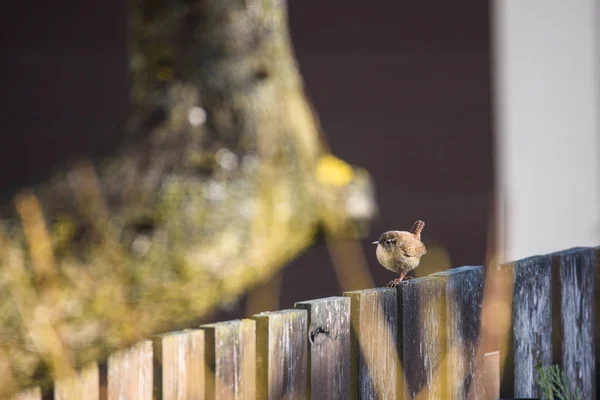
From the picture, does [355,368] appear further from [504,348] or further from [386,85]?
[386,85]

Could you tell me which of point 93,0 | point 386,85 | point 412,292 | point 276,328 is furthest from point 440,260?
point 276,328

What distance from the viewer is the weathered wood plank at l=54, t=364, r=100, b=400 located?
126cm

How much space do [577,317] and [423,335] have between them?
81cm

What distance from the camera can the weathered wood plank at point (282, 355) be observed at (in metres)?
1.58

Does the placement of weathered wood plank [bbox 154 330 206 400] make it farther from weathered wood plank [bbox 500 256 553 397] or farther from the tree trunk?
weathered wood plank [bbox 500 256 553 397]

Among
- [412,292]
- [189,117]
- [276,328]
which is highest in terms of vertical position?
[189,117]

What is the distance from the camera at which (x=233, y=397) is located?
1524mm

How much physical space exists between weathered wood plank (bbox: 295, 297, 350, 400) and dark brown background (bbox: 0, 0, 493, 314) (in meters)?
3.57

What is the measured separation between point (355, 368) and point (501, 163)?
3.88 metres

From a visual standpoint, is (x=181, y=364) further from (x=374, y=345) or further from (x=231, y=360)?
(x=374, y=345)

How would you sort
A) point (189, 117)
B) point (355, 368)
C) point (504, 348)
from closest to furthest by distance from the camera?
point (355, 368)
point (504, 348)
point (189, 117)

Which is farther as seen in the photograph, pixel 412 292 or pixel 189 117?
pixel 189 117

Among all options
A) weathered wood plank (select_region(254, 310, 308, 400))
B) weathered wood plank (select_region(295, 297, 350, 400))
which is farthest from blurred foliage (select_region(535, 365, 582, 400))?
weathered wood plank (select_region(254, 310, 308, 400))

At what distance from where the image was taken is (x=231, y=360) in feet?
4.99
